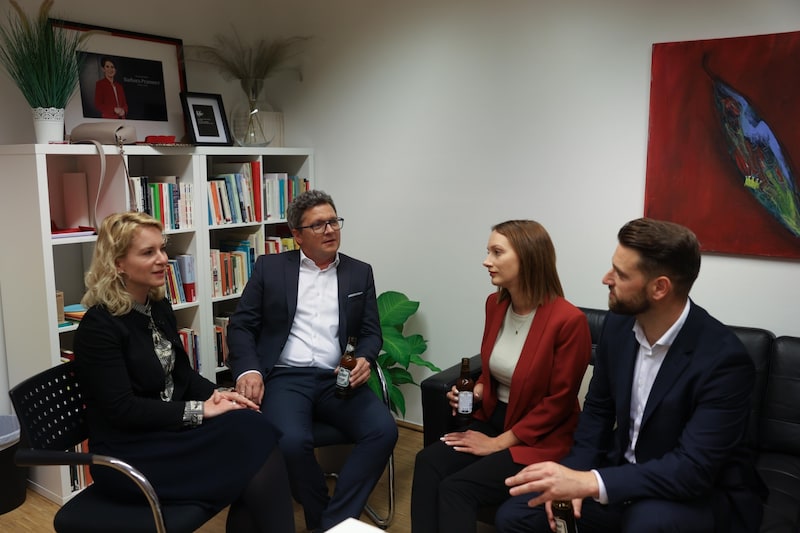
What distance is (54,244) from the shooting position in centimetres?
308

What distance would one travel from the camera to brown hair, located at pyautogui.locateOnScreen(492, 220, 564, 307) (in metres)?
2.55

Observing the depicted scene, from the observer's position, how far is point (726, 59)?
2834 mm

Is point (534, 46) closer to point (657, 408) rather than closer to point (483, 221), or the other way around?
point (483, 221)

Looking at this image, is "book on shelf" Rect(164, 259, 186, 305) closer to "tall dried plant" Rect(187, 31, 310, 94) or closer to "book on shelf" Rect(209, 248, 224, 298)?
"book on shelf" Rect(209, 248, 224, 298)

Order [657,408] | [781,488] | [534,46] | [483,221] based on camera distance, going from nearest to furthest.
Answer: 1. [657,408]
2. [781,488]
3. [534,46]
4. [483,221]

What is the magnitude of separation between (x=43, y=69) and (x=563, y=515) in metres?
2.76

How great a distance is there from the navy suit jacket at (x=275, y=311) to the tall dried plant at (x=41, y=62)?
119cm

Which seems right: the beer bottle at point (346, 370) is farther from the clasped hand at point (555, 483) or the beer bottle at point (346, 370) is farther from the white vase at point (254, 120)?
the white vase at point (254, 120)

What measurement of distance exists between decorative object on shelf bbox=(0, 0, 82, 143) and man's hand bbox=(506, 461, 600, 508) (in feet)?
8.19

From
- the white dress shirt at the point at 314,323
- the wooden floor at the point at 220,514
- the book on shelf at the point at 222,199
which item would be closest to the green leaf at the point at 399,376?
the wooden floor at the point at 220,514

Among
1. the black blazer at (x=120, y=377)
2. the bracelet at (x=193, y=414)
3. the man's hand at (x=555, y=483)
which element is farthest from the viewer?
the bracelet at (x=193, y=414)

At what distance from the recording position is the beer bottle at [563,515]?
195 centimetres

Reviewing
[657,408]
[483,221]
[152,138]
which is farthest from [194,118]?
[657,408]

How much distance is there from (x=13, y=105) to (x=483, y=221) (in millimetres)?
2378
